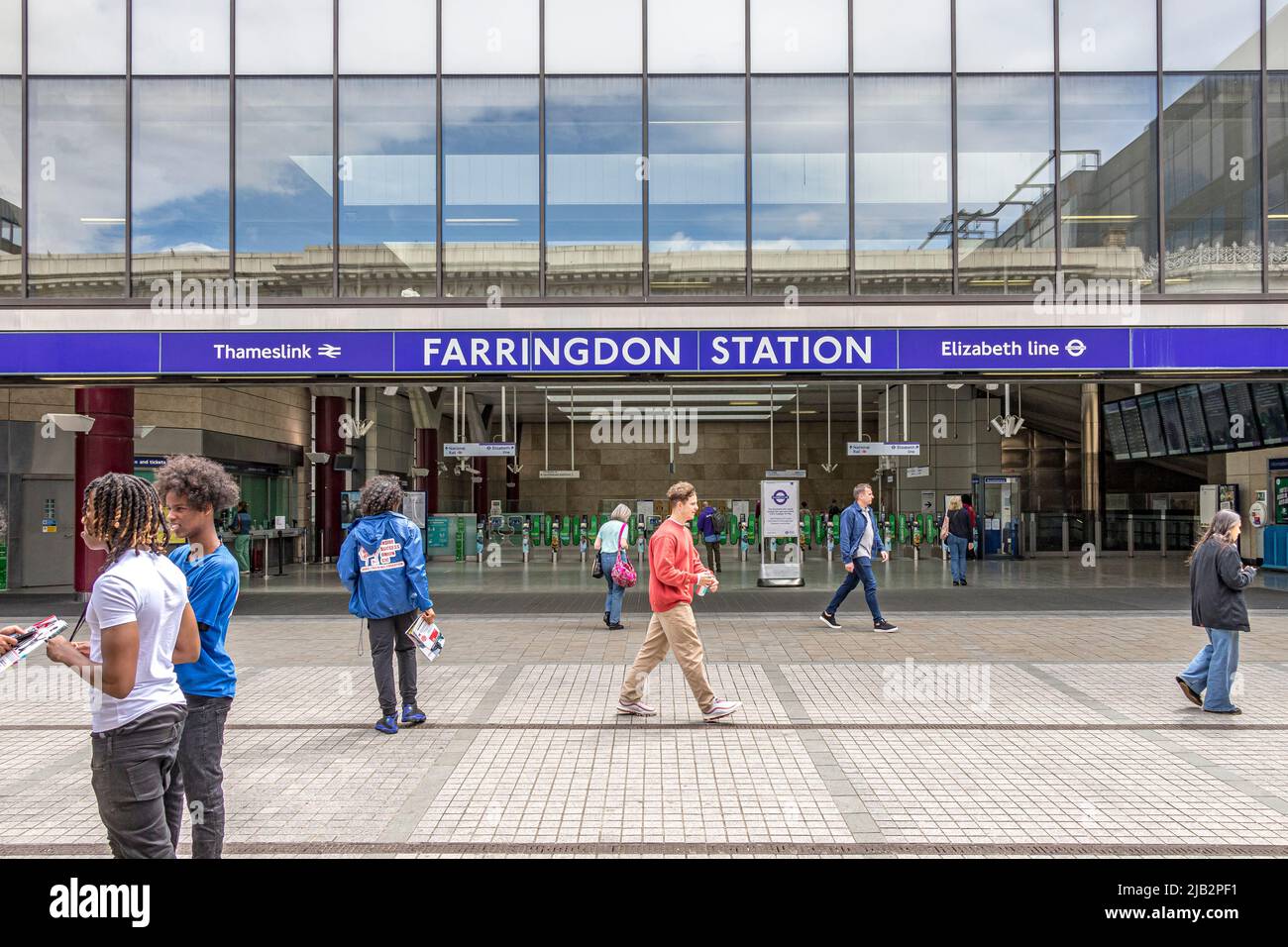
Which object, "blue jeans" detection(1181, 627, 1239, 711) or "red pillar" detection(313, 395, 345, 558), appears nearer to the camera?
"blue jeans" detection(1181, 627, 1239, 711)

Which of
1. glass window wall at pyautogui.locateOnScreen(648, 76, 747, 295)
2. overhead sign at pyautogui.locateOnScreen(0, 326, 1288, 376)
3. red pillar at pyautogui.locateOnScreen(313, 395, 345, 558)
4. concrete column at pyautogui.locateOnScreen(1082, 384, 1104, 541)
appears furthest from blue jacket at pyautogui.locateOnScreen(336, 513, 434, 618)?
concrete column at pyautogui.locateOnScreen(1082, 384, 1104, 541)

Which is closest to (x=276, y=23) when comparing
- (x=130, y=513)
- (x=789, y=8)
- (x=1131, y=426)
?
(x=789, y=8)

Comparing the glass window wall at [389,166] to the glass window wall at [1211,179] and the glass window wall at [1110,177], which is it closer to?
the glass window wall at [1110,177]

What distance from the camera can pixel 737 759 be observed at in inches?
234

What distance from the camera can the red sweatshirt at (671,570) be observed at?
661cm

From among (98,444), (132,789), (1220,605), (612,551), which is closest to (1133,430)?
(612,551)

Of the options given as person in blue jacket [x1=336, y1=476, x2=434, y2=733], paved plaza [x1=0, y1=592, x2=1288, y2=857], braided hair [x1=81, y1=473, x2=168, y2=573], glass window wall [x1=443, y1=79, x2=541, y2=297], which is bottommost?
paved plaza [x1=0, y1=592, x2=1288, y2=857]

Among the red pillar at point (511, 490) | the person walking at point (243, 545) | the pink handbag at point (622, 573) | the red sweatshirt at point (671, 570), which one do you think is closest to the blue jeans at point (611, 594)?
the pink handbag at point (622, 573)

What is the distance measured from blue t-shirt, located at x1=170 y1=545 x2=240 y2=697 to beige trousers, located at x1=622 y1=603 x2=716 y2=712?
333 cm

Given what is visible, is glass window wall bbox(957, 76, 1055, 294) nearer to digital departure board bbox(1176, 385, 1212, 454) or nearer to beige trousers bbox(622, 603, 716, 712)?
beige trousers bbox(622, 603, 716, 712)

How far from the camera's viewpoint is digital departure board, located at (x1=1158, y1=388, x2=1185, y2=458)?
73.8 feet

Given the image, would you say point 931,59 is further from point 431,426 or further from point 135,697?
point 431,426

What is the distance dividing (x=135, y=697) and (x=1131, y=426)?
2645 cm
